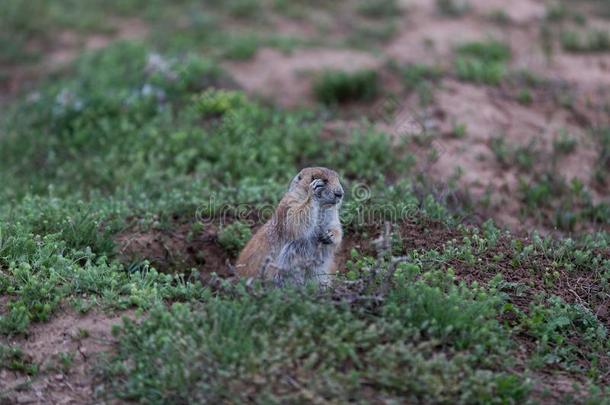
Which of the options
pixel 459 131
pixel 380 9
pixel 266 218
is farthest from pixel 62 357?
pixel 380 9

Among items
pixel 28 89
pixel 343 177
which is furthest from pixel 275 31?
pixel 343 177

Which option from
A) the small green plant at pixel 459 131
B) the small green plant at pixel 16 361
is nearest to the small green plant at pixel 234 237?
the small green plant at pixel 16 361

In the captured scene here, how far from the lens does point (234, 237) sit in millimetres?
6770

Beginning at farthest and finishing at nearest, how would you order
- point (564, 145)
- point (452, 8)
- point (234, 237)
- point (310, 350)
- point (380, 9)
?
point (380, 9) → point (452, 8) → point (564, 145) → point (234, 237) → point (310, 350)

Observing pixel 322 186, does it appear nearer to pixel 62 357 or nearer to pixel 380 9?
pixel 62 357

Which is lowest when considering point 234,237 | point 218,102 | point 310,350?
point 234,237

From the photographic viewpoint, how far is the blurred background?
27.3ft

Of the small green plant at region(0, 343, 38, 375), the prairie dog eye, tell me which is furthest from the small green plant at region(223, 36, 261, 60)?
the small green plant at region(0, 343, 38, 375)

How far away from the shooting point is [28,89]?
10.6m

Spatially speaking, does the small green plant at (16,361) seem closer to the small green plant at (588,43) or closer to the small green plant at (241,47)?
the small green plant at (241,47)

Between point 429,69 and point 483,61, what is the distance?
782 millimetres

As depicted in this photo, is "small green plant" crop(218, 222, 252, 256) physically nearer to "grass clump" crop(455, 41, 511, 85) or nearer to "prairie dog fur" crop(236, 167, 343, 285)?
"prairie dog fur" crop(236, 167, 343, 285)

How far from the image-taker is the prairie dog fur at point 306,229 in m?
5.91

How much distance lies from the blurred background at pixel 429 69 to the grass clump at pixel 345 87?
2 cm
